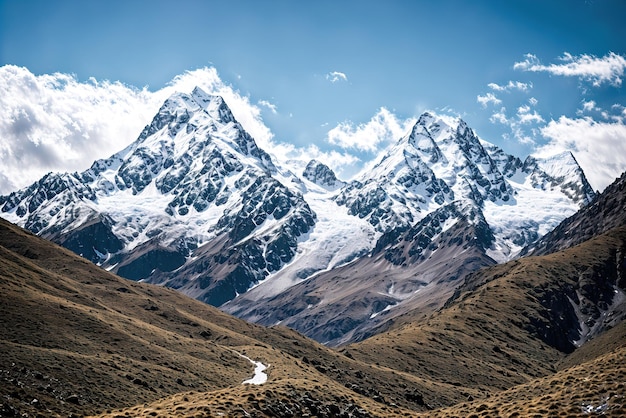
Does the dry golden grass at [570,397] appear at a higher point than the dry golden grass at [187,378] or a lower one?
lower

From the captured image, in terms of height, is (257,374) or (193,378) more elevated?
(193,378)

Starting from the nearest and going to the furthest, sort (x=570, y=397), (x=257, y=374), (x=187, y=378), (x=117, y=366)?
(x=570, y=397), (x=117, y=366), (x=187, y=378), (x=257, y=374)

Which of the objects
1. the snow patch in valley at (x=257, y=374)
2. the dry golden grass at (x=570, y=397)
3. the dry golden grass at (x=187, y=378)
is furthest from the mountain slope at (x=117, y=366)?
the dry golden grass at (x=570, y=397)

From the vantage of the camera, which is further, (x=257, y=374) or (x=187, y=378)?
(x=257, y=374)

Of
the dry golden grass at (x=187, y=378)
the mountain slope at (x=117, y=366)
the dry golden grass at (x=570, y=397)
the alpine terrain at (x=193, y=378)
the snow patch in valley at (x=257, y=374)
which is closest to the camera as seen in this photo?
the dry golden grass at (x=570, y=397)

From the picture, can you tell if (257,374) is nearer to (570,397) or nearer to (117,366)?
(117,366)

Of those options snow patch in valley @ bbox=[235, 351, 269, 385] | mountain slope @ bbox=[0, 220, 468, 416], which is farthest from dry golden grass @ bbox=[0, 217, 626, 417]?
snow patch in valley @ bbox=[235, 351, 269, 385]

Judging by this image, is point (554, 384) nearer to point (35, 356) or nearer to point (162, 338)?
point (35, 356)

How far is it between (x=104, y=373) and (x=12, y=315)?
30736 millimetres

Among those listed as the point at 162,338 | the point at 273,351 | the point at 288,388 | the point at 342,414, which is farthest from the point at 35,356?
the point at 273,351

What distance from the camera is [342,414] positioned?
65.3 metres

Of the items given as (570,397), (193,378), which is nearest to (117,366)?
(193,378)

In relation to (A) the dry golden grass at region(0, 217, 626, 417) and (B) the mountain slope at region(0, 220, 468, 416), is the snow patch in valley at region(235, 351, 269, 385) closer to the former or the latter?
(B) the mountain slope at region(0, 220, 468, 416)

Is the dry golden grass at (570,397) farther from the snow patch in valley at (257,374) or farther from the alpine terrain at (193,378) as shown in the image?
the snow patch in valley at (257,374)
